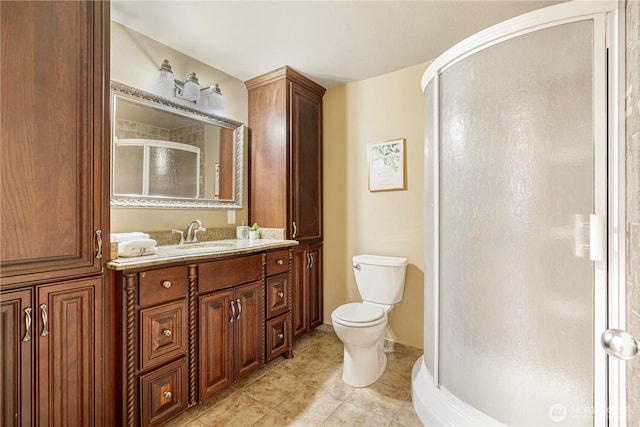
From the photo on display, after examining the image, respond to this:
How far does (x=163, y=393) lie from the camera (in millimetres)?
1459

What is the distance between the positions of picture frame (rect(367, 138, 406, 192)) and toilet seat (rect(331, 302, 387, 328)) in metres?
1.01

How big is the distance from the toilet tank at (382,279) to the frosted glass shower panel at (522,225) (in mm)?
723

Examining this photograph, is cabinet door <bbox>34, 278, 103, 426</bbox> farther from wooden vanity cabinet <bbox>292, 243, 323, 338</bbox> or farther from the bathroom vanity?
wooden vanity cabinet <bbox>292, 243, 323, 338</bbox>

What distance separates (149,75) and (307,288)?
201 cm

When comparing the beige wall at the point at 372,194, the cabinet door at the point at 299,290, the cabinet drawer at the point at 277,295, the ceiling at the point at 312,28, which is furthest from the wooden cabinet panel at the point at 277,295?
the ceiling at the point at 312,28

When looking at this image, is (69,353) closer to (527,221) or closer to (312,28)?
(527,221)

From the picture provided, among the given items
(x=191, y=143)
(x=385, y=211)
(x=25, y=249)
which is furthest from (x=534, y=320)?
(x=191, y=143)

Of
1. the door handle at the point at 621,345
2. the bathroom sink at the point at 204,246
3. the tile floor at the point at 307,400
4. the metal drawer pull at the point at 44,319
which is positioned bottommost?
the tile floor at the point at 307,400

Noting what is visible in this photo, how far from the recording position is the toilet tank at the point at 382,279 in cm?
224

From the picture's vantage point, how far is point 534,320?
48.1 inches

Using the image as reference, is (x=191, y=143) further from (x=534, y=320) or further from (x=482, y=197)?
(x=534, y=320)

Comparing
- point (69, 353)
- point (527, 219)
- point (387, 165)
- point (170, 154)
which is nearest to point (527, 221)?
point (527, 219)

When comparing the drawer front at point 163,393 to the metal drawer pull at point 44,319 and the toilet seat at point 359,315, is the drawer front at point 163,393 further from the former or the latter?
the toilet seat at point 359,315

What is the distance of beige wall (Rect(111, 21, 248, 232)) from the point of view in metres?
1.81
